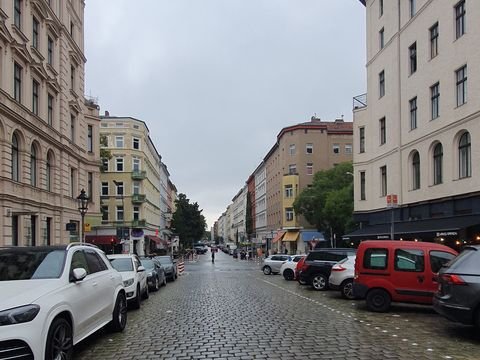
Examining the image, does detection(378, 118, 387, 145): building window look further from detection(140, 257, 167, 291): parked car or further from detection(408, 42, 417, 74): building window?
detection(140, 257, 167, 291): parked car

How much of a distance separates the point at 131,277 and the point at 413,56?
22.1 m

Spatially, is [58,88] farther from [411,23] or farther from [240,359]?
[240,359]

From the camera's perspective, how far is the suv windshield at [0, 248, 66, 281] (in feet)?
25.5

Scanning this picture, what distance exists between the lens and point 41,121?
28469mm

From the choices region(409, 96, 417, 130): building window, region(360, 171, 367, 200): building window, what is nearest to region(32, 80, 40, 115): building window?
region(409, 96, 417, 130): building window

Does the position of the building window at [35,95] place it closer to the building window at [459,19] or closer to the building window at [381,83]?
the building window at [381,83]

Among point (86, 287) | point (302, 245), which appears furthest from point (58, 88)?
point (302, 245)

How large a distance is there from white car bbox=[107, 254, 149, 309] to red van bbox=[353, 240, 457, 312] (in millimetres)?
5972

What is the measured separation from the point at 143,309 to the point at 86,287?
7104 mm

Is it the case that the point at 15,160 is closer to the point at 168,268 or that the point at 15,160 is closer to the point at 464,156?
the point at 168,268

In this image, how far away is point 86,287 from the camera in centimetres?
841

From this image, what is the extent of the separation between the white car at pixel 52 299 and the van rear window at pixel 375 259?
6.81m

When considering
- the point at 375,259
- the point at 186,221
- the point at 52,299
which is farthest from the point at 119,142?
the point at 52,299

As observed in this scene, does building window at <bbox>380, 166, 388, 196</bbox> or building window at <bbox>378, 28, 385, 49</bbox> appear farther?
building window at <bbox>378, 28, 385, 49</bbox>
